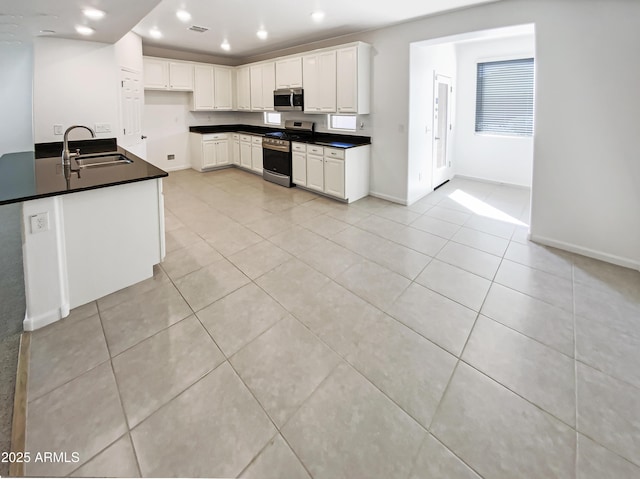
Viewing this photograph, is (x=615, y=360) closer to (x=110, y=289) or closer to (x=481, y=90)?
(x=110, y=289)

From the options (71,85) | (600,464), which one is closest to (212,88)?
(71,85)

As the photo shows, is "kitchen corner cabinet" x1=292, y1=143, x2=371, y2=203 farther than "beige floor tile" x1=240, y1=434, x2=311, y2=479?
Yes

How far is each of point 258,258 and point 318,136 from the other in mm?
3580

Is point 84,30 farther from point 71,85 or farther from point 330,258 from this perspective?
point 330,258

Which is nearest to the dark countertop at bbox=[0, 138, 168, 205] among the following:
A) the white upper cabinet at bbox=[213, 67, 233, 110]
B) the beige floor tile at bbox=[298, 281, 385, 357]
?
the beige floor tile at bbox=[298, 281, 385, 357]

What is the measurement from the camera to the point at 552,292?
2.80m

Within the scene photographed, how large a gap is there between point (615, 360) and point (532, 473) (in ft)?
3.79

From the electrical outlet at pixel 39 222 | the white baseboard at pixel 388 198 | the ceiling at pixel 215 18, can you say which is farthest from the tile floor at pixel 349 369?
the ceiling at pixel 215 18

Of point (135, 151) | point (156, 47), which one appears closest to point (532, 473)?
point (135, 151)

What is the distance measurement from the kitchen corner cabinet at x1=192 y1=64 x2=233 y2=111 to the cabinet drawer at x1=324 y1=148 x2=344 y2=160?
367 cm

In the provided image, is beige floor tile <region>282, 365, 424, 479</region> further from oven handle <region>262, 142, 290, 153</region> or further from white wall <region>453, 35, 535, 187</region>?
white wall <region>453, 35, 535, 187</region>

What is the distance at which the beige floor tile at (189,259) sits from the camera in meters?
3.15

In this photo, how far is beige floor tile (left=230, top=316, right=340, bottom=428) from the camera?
174 cm

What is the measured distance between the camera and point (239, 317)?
8.05ft
